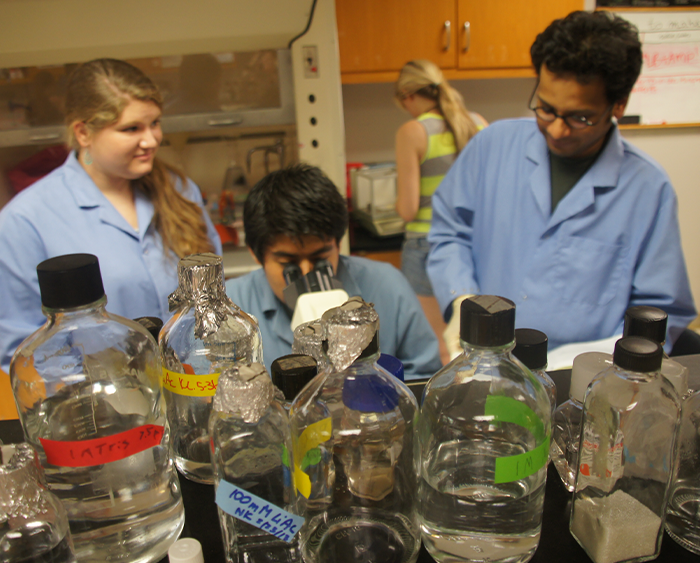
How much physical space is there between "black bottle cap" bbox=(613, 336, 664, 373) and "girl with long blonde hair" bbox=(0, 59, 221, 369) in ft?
4.15

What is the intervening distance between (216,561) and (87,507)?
0.14 metres

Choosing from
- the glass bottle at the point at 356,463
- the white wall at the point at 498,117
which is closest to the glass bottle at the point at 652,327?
the glass bottle at the point at 356,463

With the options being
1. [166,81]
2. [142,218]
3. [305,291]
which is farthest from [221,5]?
[305,291]

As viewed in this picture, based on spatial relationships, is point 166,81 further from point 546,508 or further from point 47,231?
point 546,508

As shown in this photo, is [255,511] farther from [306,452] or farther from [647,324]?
[647,324]

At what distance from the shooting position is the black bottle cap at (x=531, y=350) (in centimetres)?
59

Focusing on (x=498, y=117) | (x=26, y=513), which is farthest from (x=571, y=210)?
(x=498, y=117)

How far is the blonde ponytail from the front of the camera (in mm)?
2484

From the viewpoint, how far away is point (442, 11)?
111 inches

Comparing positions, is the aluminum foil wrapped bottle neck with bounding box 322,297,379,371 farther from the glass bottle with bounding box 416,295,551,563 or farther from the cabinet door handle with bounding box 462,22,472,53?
the cabinet door handle with bounding box 462,22,472,53

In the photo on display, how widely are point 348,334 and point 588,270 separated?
1.14m

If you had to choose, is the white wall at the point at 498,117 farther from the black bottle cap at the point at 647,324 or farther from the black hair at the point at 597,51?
the black bottle cap at the point at 647,324

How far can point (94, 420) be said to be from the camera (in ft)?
1.68

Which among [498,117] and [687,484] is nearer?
[687,484]
